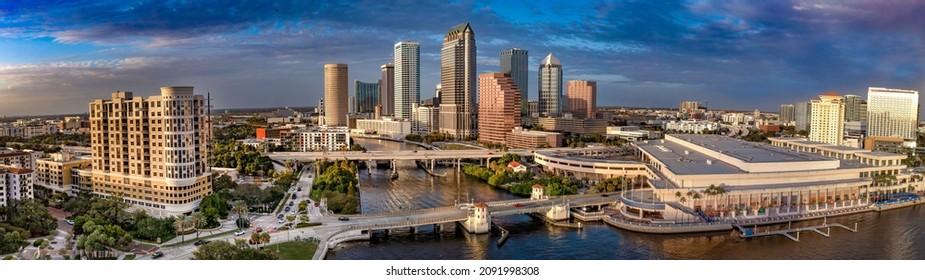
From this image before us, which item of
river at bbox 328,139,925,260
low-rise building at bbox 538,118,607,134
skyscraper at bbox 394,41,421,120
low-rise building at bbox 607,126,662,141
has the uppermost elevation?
skyscraper at bbox 394,41,421,120

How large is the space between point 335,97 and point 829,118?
2722 centimetres

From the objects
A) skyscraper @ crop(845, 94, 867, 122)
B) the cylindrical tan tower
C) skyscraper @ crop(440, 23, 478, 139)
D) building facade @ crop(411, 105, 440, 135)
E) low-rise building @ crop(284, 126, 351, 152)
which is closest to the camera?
skyscraper @ crop(845, 94, 867, 122)

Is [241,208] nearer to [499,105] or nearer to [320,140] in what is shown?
[320,140]

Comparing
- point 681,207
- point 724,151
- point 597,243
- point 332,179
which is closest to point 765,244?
point 681,207

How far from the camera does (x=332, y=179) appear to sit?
12766 millimetres

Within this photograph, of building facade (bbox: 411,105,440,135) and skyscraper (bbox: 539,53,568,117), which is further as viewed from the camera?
skyscraper (bbox: 539,53,568,117)

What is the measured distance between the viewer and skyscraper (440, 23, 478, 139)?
1160 inches

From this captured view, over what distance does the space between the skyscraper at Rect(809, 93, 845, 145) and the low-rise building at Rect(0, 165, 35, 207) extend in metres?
19.5

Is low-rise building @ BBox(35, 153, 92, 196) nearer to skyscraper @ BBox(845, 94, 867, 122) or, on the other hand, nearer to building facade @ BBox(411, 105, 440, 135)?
building facade @ BBox(411, 105, 440, 135)

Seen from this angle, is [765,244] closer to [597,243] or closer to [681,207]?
[681,207]

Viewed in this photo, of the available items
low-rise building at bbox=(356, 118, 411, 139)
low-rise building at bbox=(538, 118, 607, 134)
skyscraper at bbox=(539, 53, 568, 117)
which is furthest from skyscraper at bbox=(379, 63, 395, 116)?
low-rise building at bbox=(538, 118, 607, 134)

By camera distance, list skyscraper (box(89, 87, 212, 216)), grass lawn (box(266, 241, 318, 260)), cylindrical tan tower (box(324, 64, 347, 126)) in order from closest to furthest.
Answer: grass lawn (box(266, 241, 318, 260)) < skyscraper (box(89, 87, 212, 216)) < cylindrical tan tower (box(324, 64, 347, 126))

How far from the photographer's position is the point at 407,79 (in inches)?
1510

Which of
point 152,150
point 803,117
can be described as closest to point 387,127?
point 803,117
